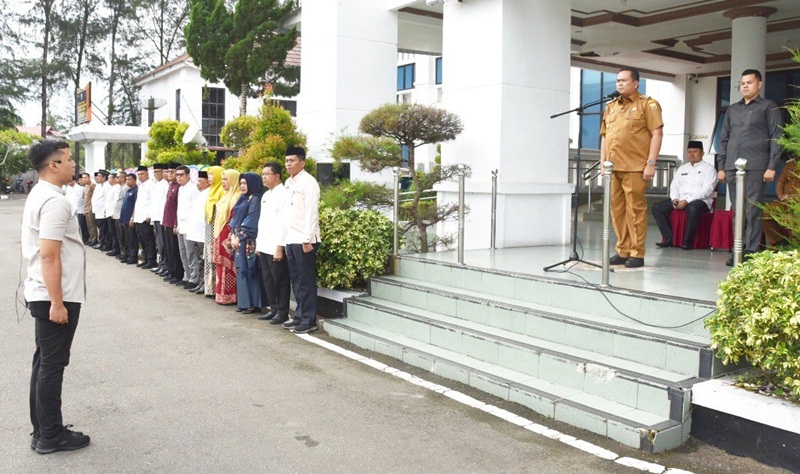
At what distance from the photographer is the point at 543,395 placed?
5.02m

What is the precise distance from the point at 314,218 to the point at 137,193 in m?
7.16

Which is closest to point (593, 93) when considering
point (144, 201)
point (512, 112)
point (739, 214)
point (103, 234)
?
point (512, 112)

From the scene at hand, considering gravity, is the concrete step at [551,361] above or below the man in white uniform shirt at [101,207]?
below

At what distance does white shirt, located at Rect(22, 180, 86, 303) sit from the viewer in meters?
4.23

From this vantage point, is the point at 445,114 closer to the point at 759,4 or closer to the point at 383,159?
the point at 383,159

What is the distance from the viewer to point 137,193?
13383mm

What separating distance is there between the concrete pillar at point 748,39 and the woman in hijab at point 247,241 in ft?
27.1

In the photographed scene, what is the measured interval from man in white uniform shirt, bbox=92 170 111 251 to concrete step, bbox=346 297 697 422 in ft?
33.9

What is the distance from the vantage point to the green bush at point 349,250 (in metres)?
7.95

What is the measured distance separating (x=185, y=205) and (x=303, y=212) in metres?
3.37

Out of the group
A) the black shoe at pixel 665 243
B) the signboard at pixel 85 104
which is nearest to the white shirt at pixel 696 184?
the black shoe at pixel 665 243

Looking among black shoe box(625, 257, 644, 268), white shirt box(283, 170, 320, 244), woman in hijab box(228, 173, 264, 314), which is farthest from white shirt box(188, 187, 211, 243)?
black shoe box(625, 257, 644, 268)

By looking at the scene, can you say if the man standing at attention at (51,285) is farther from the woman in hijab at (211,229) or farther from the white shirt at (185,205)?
the white shirt at (185,205)

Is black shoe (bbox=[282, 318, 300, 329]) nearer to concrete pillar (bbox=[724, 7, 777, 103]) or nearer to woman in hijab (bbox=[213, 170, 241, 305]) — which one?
woman in hijab (bbox=[213, 170, 241, 305])
